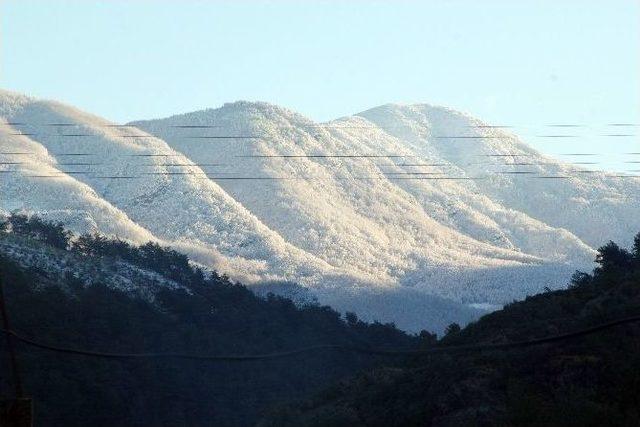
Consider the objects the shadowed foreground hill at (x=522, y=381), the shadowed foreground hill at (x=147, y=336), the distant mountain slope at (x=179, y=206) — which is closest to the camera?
the shadowed foreground hill at (x=522, y=381)

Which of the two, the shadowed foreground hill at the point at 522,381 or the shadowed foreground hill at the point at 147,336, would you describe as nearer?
the shadowed foreground hill at the point at 522,381

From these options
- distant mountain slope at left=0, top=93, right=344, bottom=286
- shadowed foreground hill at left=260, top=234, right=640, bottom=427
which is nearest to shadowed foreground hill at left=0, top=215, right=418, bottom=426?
shadowed foreground hill at left=260, top=234, right=640, bottom=427

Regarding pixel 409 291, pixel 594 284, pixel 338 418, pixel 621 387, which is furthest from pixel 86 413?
pixel 409 291

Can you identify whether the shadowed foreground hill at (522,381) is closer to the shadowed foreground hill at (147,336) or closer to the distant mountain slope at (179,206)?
the shadowed foreground hill at (147,336)

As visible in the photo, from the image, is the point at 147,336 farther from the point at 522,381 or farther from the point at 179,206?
the point at 179,206

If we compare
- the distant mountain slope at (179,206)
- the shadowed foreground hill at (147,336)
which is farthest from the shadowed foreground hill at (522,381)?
the distant mountain slope at (179,206)

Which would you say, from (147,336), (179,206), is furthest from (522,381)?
(179,206)

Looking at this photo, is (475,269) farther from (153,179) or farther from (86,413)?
(86,413)
